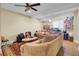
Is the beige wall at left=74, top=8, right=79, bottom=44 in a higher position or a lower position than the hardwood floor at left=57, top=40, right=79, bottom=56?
higher

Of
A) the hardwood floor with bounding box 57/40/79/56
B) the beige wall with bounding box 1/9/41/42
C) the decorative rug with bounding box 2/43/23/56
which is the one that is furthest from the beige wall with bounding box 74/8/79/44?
the decorative rug with bounding box 2/43/23/56

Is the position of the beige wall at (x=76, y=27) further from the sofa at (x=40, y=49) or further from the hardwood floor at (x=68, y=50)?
the sofa at (x=40, y=49)

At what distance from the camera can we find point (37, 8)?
186 cm

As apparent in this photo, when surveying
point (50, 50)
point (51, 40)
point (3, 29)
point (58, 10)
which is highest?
point (58, 10)

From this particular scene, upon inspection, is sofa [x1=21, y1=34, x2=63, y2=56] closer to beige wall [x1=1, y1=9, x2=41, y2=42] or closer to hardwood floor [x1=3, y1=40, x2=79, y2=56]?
hardwood floor [x1=3, y1=40, x2=79, y2=56]

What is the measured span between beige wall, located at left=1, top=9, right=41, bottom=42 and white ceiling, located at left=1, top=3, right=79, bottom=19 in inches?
3.6

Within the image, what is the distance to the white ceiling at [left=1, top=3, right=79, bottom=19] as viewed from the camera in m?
1.81

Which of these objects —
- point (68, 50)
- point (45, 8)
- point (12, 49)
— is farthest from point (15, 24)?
point (68, 50)

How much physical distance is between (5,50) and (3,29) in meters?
0.40

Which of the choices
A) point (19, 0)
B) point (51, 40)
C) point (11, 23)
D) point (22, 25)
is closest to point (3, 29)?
point (11, 23)

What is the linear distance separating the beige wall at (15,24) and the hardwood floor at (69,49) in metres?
0.62

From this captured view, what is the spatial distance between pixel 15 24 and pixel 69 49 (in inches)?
46.4

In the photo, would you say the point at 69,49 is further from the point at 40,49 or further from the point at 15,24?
the point at 15,24

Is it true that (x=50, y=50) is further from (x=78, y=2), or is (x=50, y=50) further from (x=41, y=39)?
(x=78, y=2)
